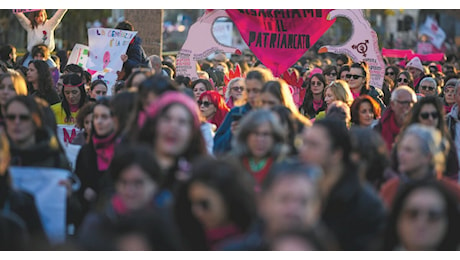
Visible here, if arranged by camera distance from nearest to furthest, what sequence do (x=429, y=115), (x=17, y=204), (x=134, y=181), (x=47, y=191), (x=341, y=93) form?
(x=134, y=181), (x=17, y=204), (x=47, y=191), (x=429, y=115), (x=341, y=93)

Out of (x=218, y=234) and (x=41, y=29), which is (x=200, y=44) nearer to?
(x=41, y=29)

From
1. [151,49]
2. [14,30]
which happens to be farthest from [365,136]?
[14,30]

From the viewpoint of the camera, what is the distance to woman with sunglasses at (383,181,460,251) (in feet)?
17.6

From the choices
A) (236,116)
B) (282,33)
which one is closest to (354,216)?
(236,116)

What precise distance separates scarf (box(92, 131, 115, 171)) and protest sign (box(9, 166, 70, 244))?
1007mm

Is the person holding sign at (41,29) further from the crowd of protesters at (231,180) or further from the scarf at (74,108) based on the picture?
the crowd of protesters at (231,180)

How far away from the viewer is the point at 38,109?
7.22m

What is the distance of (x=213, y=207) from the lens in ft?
17.9

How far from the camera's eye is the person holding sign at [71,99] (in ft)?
35.8

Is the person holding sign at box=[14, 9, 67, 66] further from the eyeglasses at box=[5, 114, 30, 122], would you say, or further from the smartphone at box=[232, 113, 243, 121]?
the eyeglasses at box=[5, 114, 30, 122]

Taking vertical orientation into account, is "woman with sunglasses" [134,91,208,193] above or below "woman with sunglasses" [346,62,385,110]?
above

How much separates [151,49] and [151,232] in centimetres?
1246

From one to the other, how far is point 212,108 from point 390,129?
1938 millimetres

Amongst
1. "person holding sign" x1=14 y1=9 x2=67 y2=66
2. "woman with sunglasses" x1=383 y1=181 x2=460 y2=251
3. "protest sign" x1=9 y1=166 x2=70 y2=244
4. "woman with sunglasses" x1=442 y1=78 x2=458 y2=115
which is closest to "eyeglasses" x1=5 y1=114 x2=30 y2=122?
"protest sign" x1=9 y1=166 x2=70 y2=244
